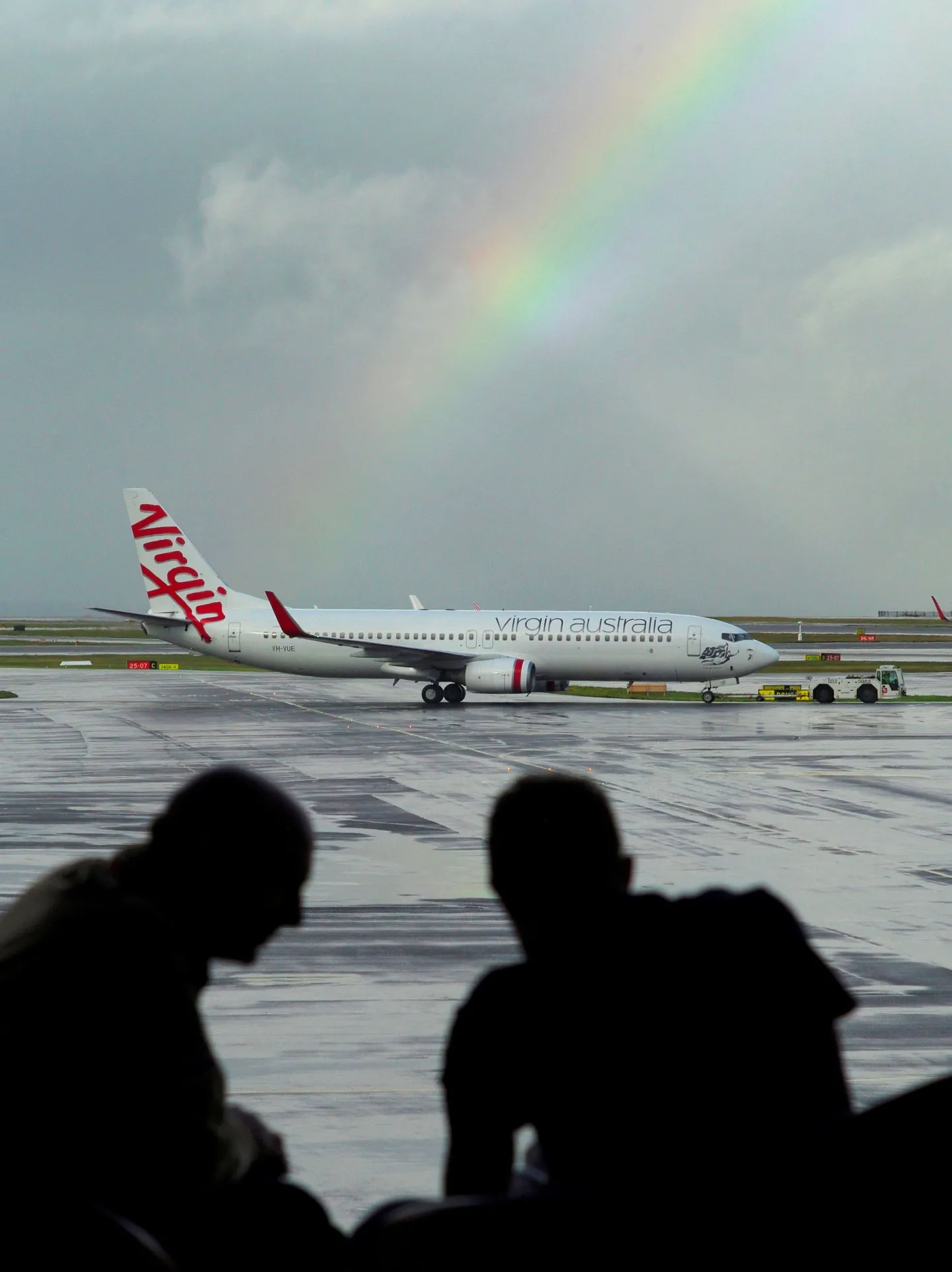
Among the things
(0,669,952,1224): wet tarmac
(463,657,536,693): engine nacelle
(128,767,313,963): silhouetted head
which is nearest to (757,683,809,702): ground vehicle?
(0,669,952,1224): wet tarmac

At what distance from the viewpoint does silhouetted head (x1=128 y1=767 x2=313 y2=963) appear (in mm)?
3465

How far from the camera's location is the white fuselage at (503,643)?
4725 centimetres

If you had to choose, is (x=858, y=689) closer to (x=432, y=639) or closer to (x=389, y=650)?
(x=432, y=639)

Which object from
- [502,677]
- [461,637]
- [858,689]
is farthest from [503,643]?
[858,689]

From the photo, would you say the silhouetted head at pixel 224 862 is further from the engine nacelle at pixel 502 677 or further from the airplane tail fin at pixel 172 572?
the airplane tail fin at pixel 172 572

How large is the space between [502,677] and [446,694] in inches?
129

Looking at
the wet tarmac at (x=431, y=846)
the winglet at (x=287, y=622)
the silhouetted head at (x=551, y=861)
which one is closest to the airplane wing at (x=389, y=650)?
the winglet at (x=287, y=622)

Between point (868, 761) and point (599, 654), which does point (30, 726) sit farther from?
point (868, 761)

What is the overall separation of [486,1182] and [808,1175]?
106 cm

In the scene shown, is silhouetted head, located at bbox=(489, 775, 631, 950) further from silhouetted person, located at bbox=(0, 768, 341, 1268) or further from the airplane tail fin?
the airplane tail fin

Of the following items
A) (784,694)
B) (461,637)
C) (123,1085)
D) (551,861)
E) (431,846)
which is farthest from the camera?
(784,694)

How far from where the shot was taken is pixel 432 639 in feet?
162

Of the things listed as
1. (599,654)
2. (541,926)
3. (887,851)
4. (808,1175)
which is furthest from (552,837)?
(599,654)

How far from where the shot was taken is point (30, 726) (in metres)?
38.4
